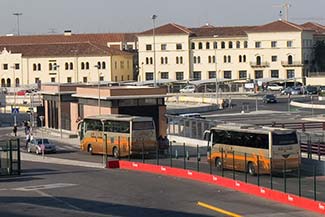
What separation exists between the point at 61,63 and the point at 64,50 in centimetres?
208

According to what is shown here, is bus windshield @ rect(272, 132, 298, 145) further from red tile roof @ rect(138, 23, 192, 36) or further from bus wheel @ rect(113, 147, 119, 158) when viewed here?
red tile roof @ rect(138, 23, 192, 36)

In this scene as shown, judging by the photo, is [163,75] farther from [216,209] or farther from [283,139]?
[216,209]

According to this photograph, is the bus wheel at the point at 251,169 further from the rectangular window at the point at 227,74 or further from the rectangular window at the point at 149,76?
the rectangular window at the point at 149,76

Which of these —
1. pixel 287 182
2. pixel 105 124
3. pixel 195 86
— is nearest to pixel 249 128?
pixel 287 182

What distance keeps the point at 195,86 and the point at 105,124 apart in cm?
7724

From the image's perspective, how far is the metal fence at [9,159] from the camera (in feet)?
148

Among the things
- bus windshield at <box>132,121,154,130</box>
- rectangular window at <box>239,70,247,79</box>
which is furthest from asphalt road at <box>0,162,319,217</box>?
rectangular window at <box>239,70,247,79</box>

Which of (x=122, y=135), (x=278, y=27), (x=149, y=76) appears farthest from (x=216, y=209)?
(x=149, y=76)

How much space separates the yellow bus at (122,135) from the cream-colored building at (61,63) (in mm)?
80486

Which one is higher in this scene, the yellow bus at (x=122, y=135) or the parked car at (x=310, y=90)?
the parked car at (x=310, y=90)

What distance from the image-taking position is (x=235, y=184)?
3712 cm

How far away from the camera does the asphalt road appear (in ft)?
104

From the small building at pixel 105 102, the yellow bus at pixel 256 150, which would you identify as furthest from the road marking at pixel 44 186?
the small building at pixel 105 102

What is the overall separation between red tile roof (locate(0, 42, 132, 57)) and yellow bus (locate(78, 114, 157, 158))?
81.8 m
